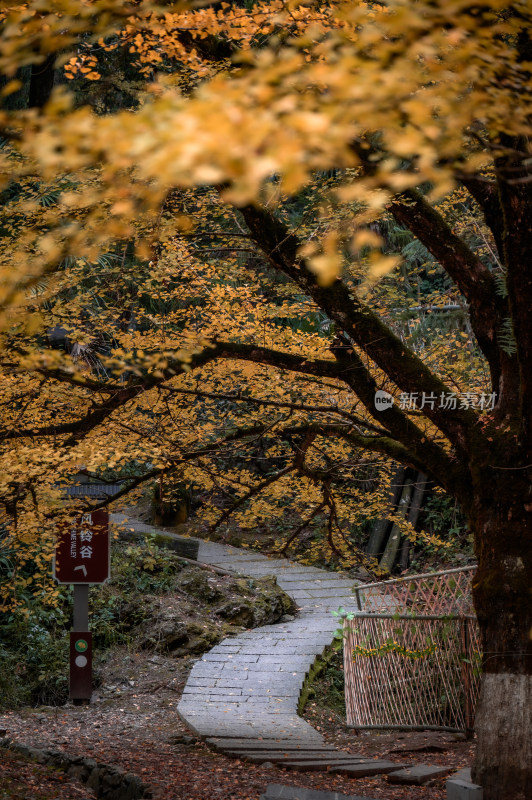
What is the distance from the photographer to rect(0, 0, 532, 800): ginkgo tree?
150cm

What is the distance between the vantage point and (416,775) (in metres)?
4.63

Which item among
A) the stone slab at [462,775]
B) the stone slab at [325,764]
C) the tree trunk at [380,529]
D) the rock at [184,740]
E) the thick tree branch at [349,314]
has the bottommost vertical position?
the tree trunk at [380,529]

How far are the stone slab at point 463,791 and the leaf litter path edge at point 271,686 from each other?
3.63 feet

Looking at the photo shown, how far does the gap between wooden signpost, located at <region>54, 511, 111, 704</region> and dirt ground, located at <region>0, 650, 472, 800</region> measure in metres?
0.30

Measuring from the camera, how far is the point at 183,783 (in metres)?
4.73

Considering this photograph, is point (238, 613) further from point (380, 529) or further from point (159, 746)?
point (380, 529)

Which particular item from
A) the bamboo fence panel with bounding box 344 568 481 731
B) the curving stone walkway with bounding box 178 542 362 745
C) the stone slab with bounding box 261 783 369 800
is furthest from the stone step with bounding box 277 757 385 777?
the bamboo fence panel with bounding box 344 568 481 731

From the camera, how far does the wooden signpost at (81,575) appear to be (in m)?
7.59

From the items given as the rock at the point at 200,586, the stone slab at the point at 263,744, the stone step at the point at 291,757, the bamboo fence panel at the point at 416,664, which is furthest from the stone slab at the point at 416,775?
the rock at the point at 200,586

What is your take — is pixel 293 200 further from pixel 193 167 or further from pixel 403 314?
pixel 193 167

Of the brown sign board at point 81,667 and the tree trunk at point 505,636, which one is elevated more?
the tree trunk at point 505,636

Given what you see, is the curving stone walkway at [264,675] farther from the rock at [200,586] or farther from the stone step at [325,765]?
the stone step at [325,765]

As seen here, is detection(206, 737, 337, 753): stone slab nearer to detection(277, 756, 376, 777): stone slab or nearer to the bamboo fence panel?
detection(277, 756, 376, 777): stone slab

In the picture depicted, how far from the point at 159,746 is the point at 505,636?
329 cm
